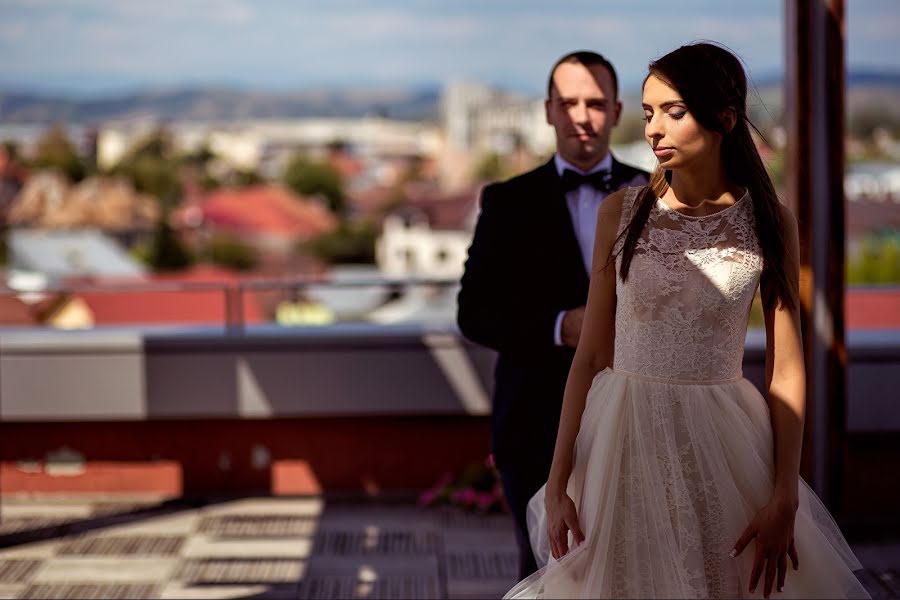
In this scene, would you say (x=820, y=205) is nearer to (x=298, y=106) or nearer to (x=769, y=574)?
(x=769, y=574)

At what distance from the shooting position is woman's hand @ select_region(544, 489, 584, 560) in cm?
156

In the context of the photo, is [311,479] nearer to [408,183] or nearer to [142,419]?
[142,419]

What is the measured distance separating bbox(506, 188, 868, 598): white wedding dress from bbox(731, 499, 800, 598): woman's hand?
1.2 inches

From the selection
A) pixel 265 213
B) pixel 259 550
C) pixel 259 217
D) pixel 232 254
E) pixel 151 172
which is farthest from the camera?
pixel 151 172

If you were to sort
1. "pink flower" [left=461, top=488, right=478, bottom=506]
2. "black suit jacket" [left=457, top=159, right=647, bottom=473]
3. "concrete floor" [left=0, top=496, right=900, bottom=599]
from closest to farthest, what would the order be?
"black suit jacket" [left=457, top=159, right=647, bottom=473]
"concrete floor" [left=0, top=496, right=900, bottom=599]
"pink flower" [left=461, top=488, right=478, bottom=506]

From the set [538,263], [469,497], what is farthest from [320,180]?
[538,263]

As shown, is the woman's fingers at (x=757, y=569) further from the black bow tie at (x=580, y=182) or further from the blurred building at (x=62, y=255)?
the blurred building at (x=62, y=255)

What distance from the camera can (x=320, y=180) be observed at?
41250 millimetres

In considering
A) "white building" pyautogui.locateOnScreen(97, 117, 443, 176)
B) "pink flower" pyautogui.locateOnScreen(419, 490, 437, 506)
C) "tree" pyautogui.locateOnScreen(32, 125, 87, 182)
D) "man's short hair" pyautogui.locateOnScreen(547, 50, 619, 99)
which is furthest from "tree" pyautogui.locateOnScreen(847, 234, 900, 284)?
"tree" pyautogui.locateOnScreen(32, 125, 87, 182)

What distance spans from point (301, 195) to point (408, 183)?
14.3m

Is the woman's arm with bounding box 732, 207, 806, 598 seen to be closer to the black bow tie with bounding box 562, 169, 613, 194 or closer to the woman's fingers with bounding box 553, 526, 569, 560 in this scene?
the woman's fingers with bounding box 553, 526, 569, 560

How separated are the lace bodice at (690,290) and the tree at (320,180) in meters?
38.6

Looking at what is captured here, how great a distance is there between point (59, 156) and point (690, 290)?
38107 mm

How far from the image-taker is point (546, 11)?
57094 mm
